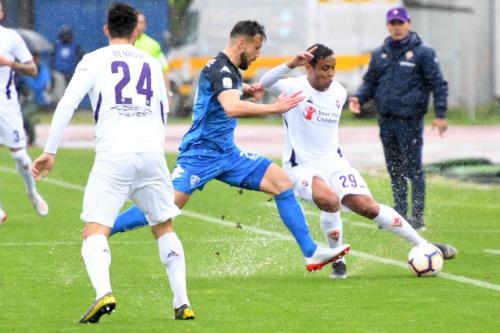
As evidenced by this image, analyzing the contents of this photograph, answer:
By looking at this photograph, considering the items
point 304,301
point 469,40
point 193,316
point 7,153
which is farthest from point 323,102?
point 469,40

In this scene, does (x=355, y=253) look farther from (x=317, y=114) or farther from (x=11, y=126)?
(x=11, y=126)

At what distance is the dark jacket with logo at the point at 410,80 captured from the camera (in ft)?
49.7

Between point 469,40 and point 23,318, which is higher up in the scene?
point 23,318

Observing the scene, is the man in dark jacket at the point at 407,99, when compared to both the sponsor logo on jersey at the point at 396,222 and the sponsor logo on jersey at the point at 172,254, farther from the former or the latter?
the sponsor logo on jersey at the point at 172,254

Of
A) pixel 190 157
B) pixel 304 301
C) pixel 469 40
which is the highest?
pixel 190 157

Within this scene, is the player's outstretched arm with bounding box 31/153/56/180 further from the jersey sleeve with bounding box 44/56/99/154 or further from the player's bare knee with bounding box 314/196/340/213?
the player's bare knee with bounding box 314/196/340/213

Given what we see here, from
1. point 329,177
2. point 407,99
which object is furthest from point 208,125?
point 407,99

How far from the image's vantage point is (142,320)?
31.0ft

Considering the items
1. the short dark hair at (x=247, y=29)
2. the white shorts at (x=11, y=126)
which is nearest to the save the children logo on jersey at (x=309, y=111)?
the short dark hair at (x=247, y=29)

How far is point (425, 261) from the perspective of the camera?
11.6m

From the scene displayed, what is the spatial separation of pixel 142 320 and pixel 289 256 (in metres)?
3.71

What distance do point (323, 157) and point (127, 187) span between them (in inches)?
122

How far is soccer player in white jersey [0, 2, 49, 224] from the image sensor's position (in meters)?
15.0

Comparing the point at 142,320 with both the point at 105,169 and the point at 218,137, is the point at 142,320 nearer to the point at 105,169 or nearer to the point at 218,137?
the point at 105,169
